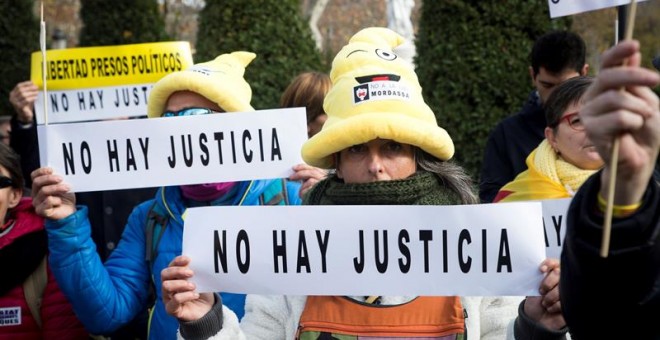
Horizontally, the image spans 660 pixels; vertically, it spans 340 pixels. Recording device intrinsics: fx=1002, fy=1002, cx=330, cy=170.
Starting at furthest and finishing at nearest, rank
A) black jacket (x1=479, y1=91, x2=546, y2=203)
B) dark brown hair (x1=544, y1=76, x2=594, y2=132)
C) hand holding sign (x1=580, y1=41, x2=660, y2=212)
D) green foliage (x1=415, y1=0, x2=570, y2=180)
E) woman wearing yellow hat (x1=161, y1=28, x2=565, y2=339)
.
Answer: green foliage (x1=415, y1=0, x2=570, y2=180) < black jacket (x1=479, y1=91, x2=546, y2=203) < dark brown hair (x1=544, y1=76, x2=594, y2=132) < woman wearing yellow hat (x1=161, y1=28, x2=565, y2=339) < hand holding sign (x1=580, y1=41, x2=660, y2=212)

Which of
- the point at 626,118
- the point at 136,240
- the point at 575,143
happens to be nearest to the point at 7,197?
the point at 136,240

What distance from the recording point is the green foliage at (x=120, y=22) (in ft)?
52.2

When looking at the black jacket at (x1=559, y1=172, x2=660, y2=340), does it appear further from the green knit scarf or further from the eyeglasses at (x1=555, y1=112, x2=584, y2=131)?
the eyeglasses at (x1=555, y1=112, x2=584, y2=131)

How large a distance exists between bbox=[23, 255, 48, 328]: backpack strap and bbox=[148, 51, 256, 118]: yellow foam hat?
2.54 ft

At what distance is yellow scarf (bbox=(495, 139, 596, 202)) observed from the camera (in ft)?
Answer: 12.3

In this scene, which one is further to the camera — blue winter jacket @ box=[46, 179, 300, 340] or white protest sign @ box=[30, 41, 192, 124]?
white protest sign @ box=[30, 41, 192, 124]

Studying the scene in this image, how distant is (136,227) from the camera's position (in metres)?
3.77

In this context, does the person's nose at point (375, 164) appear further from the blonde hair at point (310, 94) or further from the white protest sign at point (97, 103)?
the white protest sign at point (97, 103)

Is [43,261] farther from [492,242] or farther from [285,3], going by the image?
[285,3]

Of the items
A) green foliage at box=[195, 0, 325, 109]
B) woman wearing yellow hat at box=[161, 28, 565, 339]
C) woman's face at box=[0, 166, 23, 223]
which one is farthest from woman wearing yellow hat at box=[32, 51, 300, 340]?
green foliage at box=[195, 0, 325, 109]

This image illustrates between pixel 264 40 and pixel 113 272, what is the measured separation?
6.50 m

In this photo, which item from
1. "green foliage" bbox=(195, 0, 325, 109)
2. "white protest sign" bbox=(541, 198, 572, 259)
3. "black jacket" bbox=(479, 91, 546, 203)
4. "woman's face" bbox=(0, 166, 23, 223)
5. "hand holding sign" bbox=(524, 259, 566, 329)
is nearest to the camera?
"hand holding sign" bbox=(524, 259, 566, 329)

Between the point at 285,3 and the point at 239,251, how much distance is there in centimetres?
749

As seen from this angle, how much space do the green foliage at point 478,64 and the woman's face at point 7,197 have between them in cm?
436
